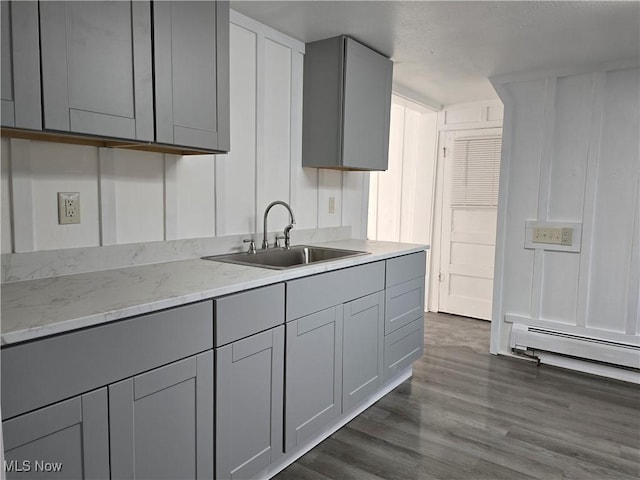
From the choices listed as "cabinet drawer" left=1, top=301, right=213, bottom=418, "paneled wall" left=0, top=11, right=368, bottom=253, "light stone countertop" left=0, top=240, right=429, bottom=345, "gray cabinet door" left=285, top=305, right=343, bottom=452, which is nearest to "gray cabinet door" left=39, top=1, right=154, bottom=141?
"paneled wall" left=0, top=11, right=368, bottom=253

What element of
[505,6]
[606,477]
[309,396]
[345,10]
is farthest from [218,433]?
[505,6]

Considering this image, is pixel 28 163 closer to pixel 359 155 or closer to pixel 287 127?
pixel 287 127

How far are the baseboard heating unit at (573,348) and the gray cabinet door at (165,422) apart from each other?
268cm

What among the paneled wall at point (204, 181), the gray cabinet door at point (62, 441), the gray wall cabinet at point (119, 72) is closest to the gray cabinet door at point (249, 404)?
the gray cabinet door at point (62, 441)

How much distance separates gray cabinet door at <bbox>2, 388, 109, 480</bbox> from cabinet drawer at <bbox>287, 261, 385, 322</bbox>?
0.85 m

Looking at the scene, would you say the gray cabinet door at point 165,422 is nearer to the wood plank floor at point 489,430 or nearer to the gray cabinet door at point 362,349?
the wood plank floor at point 489,430

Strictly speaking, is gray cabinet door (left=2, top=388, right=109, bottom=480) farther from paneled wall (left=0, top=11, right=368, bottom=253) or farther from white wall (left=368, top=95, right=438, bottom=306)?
white wall (left=368, top=95, right=438, bottom=306)

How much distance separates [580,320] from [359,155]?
1994mm

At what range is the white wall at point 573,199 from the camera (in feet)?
10.2

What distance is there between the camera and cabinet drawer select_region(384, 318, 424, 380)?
2.76m

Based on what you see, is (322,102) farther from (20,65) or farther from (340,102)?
(20,65)

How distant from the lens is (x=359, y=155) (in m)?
2.93

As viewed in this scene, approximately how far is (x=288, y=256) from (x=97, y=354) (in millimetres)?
1510

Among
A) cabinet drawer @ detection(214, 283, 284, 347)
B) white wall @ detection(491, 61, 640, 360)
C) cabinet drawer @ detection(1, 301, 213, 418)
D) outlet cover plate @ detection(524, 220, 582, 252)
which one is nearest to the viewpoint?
cabinet drawer @ detection(1, 301, 213, 418)
